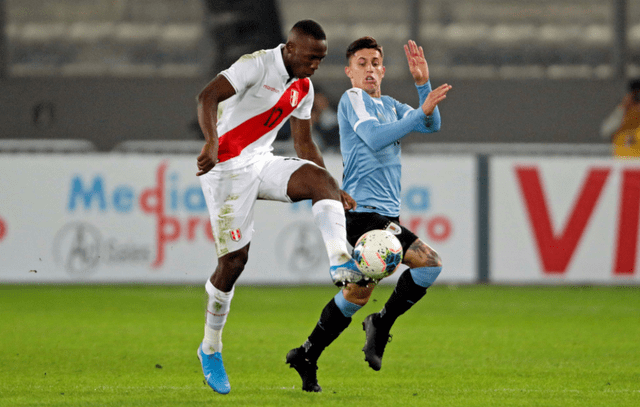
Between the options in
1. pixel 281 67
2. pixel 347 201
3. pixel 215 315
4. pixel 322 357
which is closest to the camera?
pixel 281 67

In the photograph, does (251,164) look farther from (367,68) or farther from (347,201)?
(367,68)

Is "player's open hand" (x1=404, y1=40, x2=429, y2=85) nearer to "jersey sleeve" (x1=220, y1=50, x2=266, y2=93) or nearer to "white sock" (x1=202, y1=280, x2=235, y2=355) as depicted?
"jersey sleeve" (x1=220, y1=50, x2=266, y2=93)

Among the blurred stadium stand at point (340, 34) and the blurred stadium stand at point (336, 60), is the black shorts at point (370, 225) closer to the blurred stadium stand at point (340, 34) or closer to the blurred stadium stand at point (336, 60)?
the blurred stadium stand at point (336, 60)

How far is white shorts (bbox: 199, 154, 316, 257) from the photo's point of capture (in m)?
5.34

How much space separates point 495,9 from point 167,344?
40.3 ft

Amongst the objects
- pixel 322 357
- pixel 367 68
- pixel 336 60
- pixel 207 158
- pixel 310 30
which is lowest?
pixel 322 357

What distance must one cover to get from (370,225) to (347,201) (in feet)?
0.95

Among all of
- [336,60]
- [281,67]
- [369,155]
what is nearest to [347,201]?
[369,155]

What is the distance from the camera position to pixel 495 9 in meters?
18.0

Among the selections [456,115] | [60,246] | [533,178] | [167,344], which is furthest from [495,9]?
[167,344]

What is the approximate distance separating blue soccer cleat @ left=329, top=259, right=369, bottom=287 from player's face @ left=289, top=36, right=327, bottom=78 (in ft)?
3.93

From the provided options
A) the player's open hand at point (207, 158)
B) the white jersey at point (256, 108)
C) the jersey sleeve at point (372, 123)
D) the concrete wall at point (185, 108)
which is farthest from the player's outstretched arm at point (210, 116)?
the concrete wall at point (185, 108)

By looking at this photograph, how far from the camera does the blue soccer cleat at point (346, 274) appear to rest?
15.2 feet

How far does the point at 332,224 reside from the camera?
A: 4.97 m
